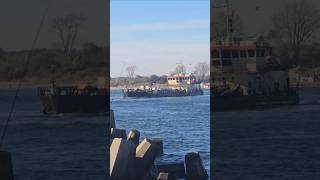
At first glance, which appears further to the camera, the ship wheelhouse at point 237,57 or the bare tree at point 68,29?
the ship wheelhouse at point 237,57

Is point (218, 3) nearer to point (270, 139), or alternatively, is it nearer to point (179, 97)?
point (270, 139)

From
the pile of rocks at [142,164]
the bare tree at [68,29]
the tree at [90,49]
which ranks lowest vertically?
the pile of rocks at [142,164]

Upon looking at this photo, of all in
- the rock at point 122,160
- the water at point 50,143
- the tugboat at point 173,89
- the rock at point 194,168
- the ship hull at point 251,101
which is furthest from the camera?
the tugboat at point 173,89

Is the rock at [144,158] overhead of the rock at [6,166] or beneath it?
beneath

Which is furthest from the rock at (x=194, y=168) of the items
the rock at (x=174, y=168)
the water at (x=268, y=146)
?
the water at (x=268, y=146)

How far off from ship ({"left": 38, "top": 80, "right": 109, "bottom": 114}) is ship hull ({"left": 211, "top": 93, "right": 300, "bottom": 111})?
6.57 feet

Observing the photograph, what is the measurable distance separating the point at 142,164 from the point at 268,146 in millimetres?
3578

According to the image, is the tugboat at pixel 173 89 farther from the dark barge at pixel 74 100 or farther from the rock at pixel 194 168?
the dark barge at pixel 74 100

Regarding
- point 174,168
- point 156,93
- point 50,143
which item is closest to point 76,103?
point 50,143

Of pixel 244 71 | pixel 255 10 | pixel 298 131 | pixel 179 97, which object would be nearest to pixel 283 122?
pixel 298 131

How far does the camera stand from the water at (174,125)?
20.3 meters

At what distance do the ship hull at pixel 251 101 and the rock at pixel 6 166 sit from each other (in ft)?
12.0

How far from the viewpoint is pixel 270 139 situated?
11.1m

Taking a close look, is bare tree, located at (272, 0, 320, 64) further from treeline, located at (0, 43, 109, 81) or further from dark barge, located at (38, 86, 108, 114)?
dark barge, located at (38, 86, 108, 114)
